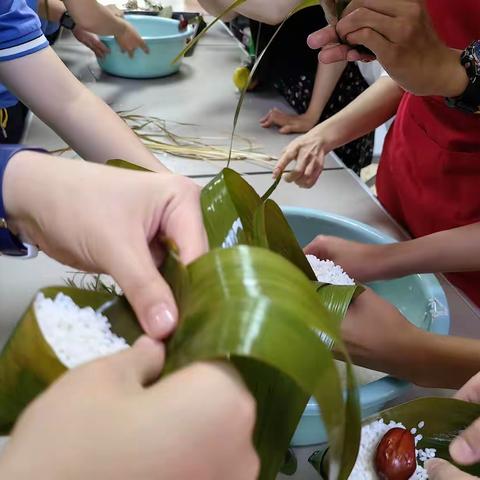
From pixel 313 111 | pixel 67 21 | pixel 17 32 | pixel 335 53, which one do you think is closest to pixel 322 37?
pixel 335 53

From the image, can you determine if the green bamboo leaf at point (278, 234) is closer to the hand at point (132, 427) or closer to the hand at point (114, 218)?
the hand at point (114, 218)

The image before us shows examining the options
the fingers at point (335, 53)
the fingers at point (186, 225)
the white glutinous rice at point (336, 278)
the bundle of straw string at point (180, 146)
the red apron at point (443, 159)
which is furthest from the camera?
the bundle of straw string at point (180, 146)

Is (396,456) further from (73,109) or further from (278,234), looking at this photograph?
(73,109)

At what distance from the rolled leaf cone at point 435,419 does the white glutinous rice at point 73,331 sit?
9.6 inches

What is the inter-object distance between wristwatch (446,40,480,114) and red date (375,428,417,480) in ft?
1.58

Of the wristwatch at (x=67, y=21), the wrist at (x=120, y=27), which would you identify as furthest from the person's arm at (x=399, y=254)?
the wristwatch at (x=67, y=21)

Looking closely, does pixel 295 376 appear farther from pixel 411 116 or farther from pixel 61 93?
pixel 411 116

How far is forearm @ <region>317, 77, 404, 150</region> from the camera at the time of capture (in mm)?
1018

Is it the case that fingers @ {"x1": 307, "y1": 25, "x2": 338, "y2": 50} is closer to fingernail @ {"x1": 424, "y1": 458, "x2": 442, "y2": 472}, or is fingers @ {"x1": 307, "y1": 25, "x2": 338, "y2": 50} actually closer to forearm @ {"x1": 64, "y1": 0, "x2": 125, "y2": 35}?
fingernail @ {"x1": 424, "y1": 458, "x2": 442, "y2": 472}

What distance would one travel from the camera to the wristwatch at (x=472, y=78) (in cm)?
75

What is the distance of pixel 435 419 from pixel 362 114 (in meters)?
0.65

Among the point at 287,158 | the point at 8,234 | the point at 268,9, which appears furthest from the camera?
the point at 268,9

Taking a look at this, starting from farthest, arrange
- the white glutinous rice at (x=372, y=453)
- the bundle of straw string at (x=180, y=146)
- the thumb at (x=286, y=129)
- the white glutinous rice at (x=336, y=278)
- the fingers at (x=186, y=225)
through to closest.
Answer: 1. the thumb at (x=286, y=129)
2. the bundle of straw string at (x=180, y=146)
3. the white glutinous rice at (x=336, y=278)
4. the white glutinous rice at (x=372, y=453)
5. the fingers at (x=186, y=225)

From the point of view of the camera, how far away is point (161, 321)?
33 centimetres
